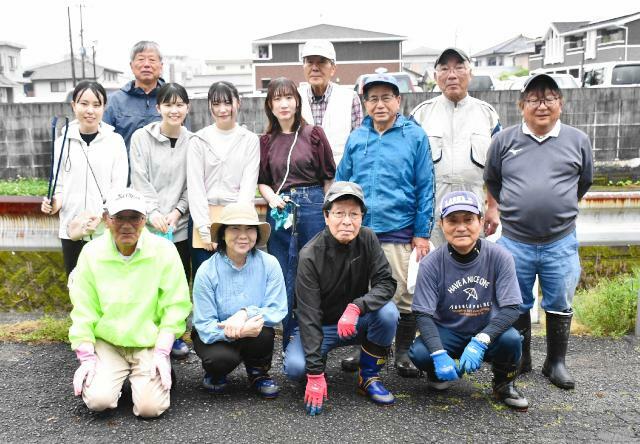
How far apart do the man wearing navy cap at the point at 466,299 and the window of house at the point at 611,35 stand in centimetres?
3831

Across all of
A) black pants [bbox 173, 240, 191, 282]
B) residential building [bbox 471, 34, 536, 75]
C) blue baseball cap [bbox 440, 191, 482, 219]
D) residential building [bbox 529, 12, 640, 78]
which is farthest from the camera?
residential building [bbox 471, 34, 536, 75]

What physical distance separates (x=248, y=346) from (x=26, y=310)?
2651 mm

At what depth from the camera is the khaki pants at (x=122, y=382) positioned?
3359 mm

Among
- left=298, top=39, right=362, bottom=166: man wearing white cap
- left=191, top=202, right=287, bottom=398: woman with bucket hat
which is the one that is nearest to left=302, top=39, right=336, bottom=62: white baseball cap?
left=298, top=39, right=362, bottom=166: man wearing white cap

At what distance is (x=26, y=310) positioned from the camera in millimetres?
5285

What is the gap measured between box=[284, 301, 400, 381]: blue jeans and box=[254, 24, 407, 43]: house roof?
40.3 meters

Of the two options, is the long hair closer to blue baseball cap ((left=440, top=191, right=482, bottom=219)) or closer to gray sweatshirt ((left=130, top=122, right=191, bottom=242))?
gray sweatshirt ((left=130, top=122, right=191, bottom=242))

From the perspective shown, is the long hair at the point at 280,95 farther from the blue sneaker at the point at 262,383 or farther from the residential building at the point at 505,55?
the residential building at the point at 505,55

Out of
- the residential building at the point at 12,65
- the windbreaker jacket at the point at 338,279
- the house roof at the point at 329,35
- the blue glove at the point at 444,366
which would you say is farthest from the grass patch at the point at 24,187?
the residential building at the point at 12,65

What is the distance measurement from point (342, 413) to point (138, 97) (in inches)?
113

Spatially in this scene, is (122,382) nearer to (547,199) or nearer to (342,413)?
(342,413)

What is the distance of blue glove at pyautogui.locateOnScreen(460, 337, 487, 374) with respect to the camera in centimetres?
335

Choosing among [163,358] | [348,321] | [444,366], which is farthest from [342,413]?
[163,358]

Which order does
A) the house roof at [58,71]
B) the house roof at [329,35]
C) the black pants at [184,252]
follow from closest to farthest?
the black pants at [184,252], the house roof at [329,35], the house roof at [58,71]
